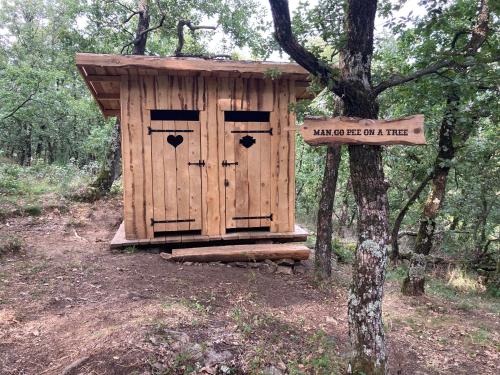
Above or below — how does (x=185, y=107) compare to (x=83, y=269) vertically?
above

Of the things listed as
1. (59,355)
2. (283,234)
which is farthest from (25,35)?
(59,355)

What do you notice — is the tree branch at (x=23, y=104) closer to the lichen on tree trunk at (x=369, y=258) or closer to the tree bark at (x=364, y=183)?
the tree bark at (x=364, y=183)

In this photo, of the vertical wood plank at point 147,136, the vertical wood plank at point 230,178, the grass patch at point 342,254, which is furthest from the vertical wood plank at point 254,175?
the grass patch at point 342,254

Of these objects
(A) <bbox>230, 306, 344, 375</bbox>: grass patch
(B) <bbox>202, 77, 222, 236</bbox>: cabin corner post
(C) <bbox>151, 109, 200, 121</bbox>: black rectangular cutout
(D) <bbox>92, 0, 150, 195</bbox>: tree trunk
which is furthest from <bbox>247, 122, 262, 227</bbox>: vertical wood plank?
(D) <bbox>92, 0, 150, 195</bbox>: tree trunk

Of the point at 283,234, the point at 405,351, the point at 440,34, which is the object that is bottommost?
the point at 405,351

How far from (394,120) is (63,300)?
13.6 feet

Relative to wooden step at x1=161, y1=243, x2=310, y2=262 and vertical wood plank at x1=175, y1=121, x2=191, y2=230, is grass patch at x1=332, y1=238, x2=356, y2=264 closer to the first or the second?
wooden step at x1=161, y1=243, x2=310, y2=262

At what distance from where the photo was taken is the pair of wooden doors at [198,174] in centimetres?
629

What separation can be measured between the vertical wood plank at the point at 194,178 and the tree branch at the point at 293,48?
141 inches

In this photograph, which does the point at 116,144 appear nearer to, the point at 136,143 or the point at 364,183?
the point at 136,143

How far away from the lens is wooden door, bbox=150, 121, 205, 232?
6.27 meters

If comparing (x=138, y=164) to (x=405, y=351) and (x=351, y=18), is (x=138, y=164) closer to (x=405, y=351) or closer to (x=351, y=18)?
(x=351, y=18)

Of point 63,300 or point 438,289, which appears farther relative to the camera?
point 438,289

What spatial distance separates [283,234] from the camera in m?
6.70
